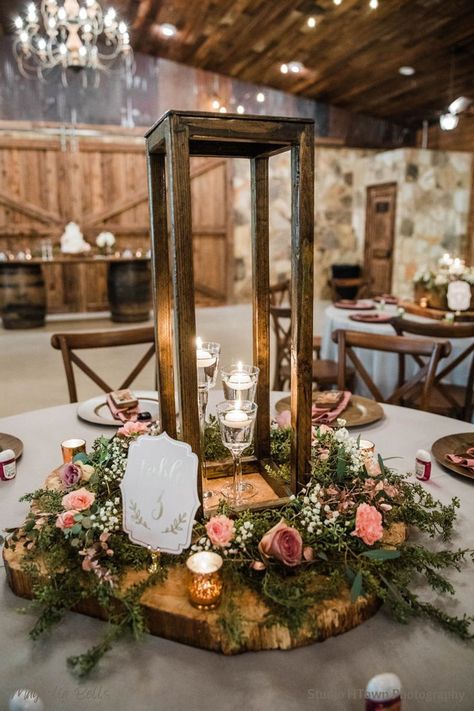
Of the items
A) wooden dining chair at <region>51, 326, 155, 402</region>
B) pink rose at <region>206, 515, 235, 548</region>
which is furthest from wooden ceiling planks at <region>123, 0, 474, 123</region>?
pink rose at <region>206, 515, 235, 548</region>

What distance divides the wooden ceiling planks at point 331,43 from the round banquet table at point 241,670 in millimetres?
5866

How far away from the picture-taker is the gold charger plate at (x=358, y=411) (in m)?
1.62

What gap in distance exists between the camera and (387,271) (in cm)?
866

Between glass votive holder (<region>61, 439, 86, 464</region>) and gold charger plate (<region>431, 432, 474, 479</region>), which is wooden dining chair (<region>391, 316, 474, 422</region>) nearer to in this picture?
gold charger plate (<region>431, 432, 474, 479</region>)

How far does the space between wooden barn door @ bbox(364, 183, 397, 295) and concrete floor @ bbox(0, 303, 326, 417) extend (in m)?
1.37

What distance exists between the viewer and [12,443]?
1496 mm

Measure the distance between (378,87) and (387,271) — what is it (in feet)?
8.28

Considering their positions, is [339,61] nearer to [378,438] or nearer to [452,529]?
[378,438]

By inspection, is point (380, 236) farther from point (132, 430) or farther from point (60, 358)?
point (132, 430)

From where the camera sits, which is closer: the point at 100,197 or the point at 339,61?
the point at 339,61

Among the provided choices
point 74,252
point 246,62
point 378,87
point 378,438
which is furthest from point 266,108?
point 378,438

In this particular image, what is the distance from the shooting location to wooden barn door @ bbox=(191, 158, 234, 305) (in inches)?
336

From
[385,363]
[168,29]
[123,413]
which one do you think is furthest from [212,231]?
[123,413]

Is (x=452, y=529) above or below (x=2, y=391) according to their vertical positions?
above
